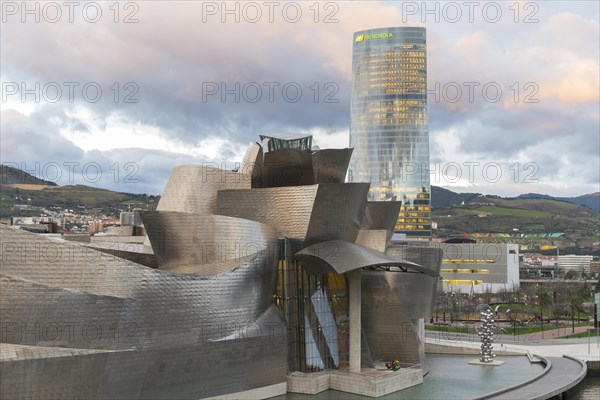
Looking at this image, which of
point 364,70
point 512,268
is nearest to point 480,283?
point 512,268

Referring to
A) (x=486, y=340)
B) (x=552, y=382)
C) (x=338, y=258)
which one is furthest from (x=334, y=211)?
(x=486, y=340)

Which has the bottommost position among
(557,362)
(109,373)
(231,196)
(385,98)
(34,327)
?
(557,362)

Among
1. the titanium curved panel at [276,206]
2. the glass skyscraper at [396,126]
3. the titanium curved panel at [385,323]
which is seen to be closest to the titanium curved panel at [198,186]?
the titanium curved panel at [276,206]

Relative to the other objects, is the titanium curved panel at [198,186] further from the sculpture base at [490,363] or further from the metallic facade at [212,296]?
the sculpture base at [490,363]

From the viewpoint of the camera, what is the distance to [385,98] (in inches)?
6156

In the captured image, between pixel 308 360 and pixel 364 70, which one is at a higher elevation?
pixel 364 70

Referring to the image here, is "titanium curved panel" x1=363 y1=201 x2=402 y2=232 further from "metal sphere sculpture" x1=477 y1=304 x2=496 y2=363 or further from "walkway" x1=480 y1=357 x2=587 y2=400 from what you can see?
"walkway" x1=480 y1=357 x2=587 y2=400

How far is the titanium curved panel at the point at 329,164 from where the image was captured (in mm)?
34625

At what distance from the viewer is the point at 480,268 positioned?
375ft

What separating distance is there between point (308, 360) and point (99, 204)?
148 meters

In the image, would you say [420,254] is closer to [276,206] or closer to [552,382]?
[552,382]

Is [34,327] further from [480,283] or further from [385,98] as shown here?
[385,98]

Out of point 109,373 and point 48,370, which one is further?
point 109,373

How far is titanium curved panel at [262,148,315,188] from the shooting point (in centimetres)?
3409
